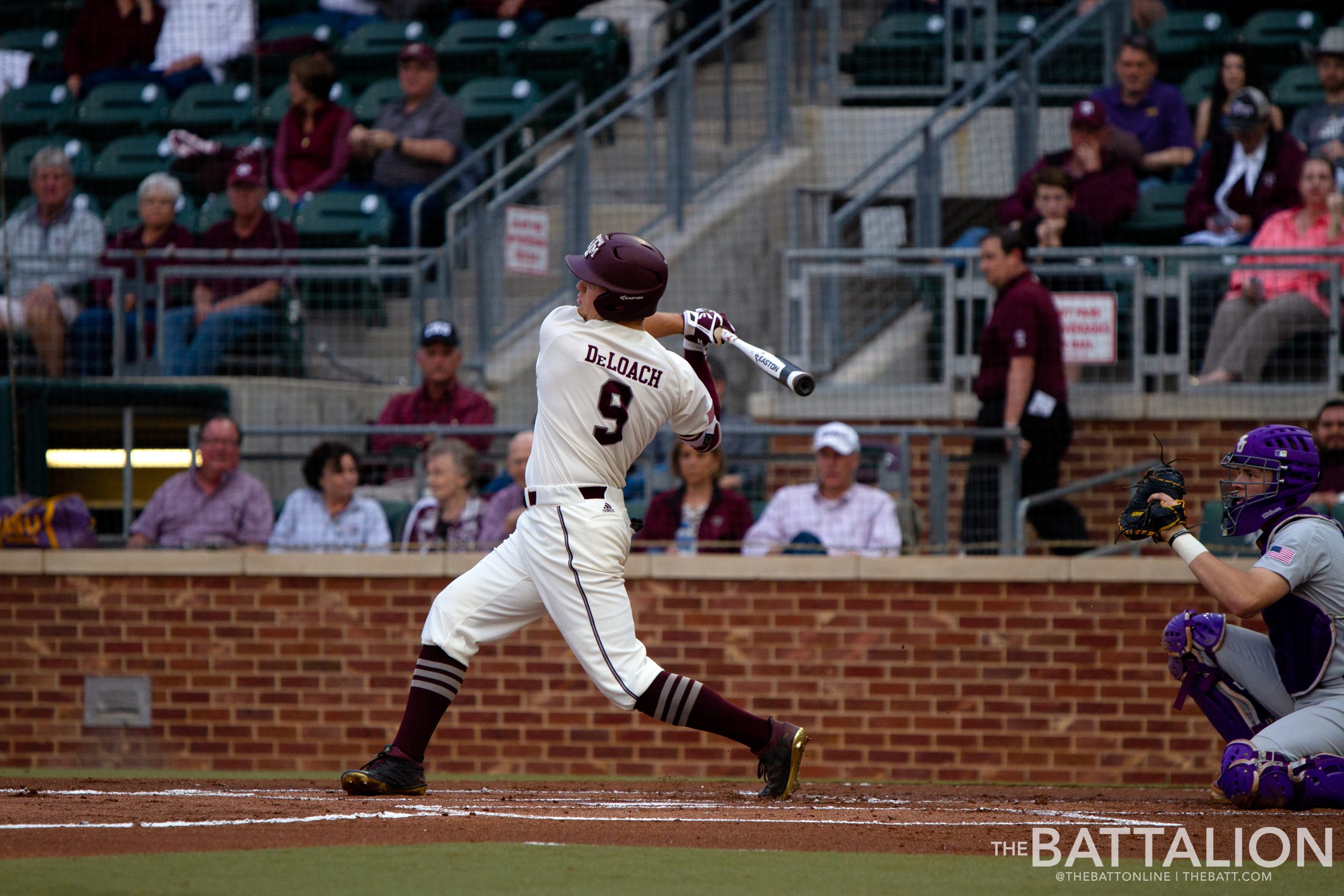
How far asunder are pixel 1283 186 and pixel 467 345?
510 cm

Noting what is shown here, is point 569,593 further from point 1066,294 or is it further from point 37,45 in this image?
point 37,45

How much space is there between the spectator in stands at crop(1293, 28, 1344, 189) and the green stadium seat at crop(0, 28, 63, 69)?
9.46m

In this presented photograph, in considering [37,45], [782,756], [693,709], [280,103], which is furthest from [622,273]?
[37,45]

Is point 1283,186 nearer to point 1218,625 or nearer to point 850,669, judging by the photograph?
point 850,669

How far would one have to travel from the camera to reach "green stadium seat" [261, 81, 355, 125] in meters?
12.3

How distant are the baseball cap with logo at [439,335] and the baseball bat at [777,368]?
3.64 meters

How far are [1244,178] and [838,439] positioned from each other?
3.57m

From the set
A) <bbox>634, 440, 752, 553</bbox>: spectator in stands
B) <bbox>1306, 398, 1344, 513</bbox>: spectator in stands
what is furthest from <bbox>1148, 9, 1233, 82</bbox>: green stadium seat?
<bbox>634, 440, 752, 553</bbox>: spectator in stands

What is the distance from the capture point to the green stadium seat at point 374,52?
1300 centimetres

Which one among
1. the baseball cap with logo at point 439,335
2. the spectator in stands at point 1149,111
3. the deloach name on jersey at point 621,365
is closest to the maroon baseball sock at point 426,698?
the deloach name on jersey at point 621,365

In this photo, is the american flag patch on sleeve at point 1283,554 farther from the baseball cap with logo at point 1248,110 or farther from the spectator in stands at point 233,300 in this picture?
the spectator in stands at point 233,300

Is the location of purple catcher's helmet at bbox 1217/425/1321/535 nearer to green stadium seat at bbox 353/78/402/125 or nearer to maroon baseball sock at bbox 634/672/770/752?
maroon baseball sock at bbox 634/672/770/752

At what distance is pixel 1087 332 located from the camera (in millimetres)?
9125

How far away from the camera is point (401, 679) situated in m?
8.10
